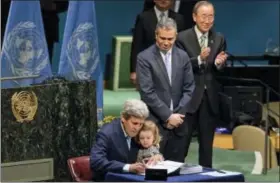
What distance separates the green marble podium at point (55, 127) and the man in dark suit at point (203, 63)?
3.05 ft

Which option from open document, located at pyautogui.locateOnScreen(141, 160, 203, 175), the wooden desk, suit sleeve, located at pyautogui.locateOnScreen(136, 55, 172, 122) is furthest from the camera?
the wooden desk

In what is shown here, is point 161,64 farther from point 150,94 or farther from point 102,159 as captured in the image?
point 102,159

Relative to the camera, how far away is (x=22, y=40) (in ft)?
24.3

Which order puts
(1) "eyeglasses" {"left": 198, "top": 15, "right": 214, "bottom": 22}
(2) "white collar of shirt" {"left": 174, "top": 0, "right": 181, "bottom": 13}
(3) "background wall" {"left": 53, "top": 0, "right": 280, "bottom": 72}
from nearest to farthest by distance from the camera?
(1) "eyeglasses" {"left": 198, "top": 15, "right": 214, "bottom": 22} < (2) "white collar of shirt" {"left": 174, "top": 0, "right": 181, "bottom": 13} < (3) "background wall" {"left": 53, "top": 0, "right": 280, "bottom": 72}

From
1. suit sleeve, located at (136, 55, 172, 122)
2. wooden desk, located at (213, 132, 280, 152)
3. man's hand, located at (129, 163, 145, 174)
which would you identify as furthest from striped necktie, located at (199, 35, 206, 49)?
wooden desk, located at (213, 132, 280, 152)

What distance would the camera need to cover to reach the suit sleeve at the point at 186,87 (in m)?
6.72

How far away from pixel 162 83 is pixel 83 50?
1323 mm

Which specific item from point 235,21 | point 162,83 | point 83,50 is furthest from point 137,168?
point 235,21

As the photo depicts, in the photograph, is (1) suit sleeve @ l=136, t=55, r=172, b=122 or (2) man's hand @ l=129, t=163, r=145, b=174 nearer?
(2) man's hand @ l=129, t=163, r=145, b=174

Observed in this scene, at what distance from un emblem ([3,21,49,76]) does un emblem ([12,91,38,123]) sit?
94cm

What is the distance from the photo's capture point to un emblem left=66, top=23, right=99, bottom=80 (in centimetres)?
768

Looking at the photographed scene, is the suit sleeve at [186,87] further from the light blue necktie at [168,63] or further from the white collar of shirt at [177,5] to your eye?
the white collar of shirt at [177,5]

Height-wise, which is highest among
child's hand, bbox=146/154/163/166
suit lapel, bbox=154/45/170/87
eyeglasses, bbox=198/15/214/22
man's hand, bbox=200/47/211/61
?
eyeglasses, bbox=198/15/214/22

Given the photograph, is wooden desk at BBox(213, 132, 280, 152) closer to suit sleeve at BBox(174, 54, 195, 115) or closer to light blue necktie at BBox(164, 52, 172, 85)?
suit sleeve at BBox(174, 54, 195, 115)
